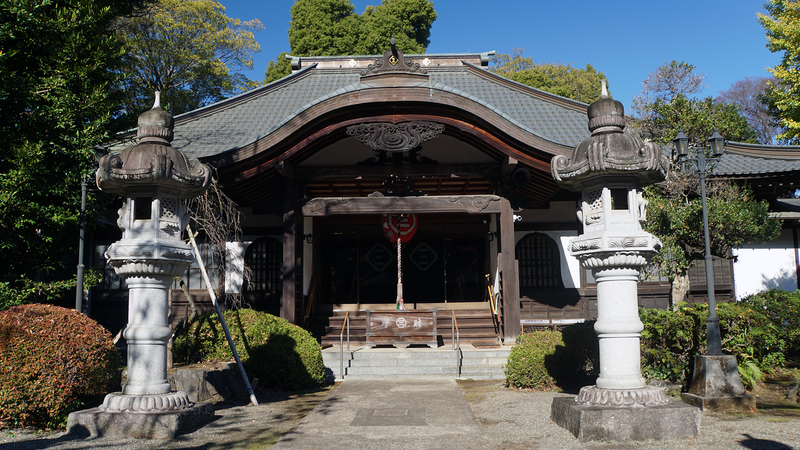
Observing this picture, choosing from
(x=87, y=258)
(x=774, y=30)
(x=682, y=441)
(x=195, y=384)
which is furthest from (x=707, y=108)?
(x=87, y=258)

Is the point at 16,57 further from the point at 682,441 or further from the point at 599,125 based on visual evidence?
the point at 682,441

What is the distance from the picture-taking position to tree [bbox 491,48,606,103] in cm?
3316

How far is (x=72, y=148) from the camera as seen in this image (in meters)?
9.15

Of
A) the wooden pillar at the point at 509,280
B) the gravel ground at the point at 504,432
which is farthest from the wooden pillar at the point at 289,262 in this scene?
the wooden pillar at the point at 509,280

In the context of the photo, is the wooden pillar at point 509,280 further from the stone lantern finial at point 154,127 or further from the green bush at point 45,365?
the green bush at point 45,365

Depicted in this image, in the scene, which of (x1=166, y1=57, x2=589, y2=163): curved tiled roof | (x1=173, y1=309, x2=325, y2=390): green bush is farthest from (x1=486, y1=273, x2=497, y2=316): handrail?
(x1=173, y1=309, x2=325, y2=390): green bush

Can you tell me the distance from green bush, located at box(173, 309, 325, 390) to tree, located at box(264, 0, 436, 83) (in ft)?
80.6

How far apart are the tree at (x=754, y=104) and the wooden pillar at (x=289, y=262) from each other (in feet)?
103

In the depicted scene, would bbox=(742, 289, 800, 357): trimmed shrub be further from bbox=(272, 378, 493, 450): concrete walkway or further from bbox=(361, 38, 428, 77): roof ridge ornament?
bbox=(361, 38, 428, 77): roof ridge ornament

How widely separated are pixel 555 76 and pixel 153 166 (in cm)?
3616

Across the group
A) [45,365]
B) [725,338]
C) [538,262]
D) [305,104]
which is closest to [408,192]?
[305,104]

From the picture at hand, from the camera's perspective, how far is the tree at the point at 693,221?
11.2m

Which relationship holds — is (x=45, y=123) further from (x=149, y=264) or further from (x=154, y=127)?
(x=149, y=264)

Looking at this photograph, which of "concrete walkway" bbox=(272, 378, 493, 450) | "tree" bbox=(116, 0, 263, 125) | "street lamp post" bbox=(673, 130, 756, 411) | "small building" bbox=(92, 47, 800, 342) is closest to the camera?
"concrete walkway" bbox=(272, 378, 493, 450)
